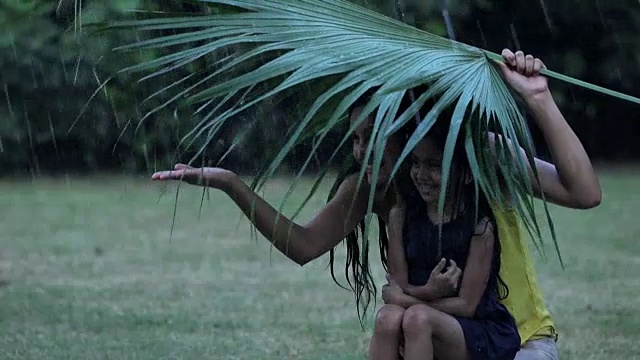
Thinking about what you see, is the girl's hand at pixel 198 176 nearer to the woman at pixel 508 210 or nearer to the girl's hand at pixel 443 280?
the woman at pixel 508 210

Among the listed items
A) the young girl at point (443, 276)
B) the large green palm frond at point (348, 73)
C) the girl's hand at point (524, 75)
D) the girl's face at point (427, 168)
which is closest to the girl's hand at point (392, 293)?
the young girl at point (443, 276)

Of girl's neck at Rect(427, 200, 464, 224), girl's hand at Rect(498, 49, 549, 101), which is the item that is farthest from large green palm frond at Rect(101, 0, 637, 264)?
girl's neck at Rect(427, 200, 464, 224)

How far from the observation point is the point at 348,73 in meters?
3.53

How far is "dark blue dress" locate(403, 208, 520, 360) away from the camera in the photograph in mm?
3629

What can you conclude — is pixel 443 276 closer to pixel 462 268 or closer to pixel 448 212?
pixel 462 268

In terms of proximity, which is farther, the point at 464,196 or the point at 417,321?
the point at 464,196

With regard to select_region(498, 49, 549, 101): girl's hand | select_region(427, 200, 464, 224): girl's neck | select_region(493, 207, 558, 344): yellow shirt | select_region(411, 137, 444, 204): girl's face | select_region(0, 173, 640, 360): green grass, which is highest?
select_region(498, 49, 549, 101): girl's hand

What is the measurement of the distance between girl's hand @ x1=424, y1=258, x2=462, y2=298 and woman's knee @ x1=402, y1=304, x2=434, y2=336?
10 centimetres

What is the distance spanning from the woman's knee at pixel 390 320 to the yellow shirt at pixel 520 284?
1.20ft

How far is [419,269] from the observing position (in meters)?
3.75

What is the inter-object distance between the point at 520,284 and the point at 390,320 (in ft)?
1.48

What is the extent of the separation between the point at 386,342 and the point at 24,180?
1159 centimetres

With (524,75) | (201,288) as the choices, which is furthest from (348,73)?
(201,288)

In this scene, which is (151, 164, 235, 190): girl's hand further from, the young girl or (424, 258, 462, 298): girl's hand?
(424, 258, 462, 298): girl's hand
